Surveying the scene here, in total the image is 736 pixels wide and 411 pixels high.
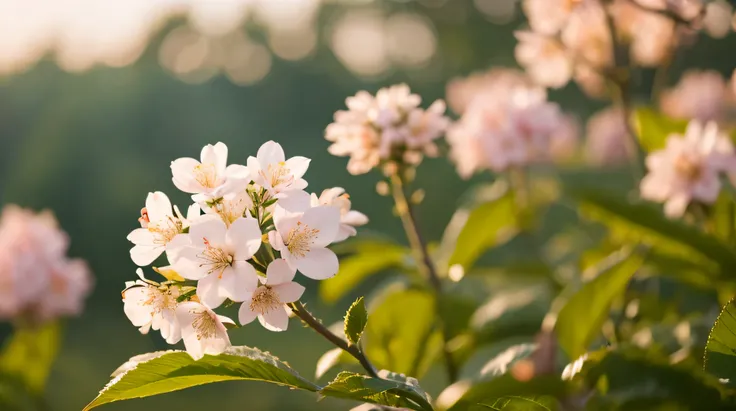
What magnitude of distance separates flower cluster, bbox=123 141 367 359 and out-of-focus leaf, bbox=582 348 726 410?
35cm

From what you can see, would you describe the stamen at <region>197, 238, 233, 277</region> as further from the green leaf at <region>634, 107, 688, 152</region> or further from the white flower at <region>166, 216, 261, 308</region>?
the green leaf at <region>634, 107, 688, 152</region>

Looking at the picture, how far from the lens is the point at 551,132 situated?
1.75 metres

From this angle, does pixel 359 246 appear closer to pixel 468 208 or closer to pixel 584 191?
pixel 468 208

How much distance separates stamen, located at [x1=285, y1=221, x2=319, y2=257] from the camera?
0.75m

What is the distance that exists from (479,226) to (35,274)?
1316 mm

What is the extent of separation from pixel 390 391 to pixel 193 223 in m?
0.29

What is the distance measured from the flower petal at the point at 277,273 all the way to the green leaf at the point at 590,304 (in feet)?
2.26

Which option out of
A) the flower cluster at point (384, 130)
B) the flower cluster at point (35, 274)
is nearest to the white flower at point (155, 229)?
the flower cluster at point (384, 130)

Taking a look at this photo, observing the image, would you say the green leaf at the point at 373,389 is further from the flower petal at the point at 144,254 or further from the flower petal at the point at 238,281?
the flower petal at the point at 144,254

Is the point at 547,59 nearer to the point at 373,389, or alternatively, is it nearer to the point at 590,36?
the point at 590,36

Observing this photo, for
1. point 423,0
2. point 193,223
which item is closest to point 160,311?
point 193,223

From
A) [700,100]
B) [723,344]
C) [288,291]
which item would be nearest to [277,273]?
[288,291]

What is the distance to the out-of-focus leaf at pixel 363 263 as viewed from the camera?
1518 mm

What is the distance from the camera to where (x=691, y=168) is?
1.39m
